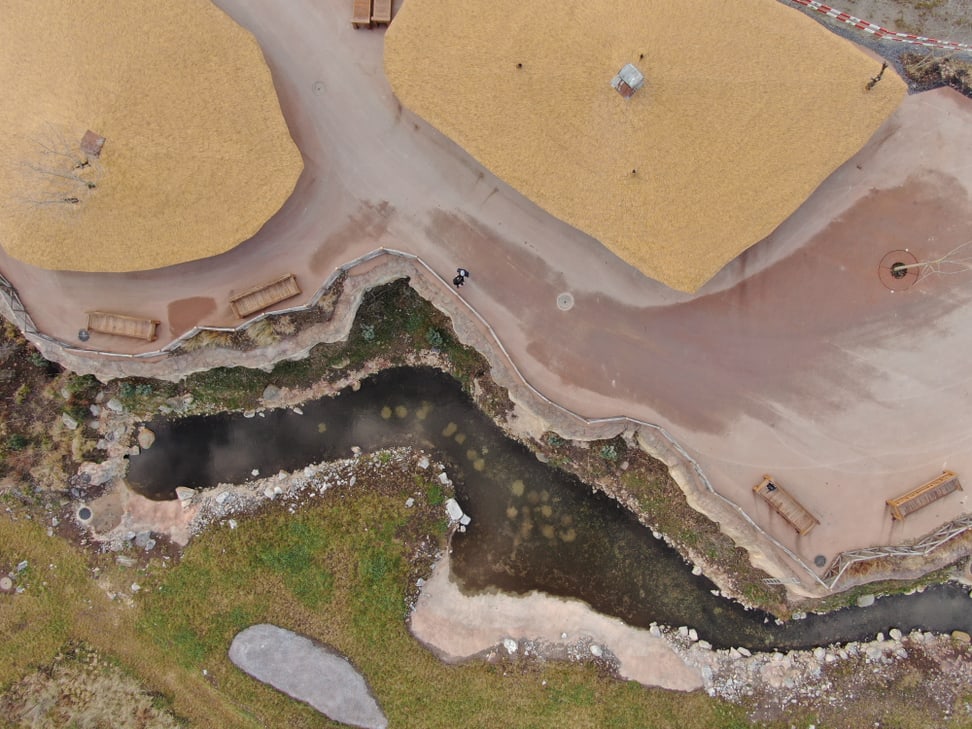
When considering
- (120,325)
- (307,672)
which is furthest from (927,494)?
(120,325)

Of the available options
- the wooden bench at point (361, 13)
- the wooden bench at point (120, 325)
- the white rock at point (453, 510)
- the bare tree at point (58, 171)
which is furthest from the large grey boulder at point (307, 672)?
the wooden bench at point (361, 13)

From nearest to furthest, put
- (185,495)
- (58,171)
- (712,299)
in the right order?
(58,171) → (712,299) → (185,495)

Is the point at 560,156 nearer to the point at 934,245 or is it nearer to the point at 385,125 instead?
the point at 385,125

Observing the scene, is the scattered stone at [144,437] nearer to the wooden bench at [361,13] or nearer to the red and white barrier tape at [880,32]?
the wooden bench at [361,13]

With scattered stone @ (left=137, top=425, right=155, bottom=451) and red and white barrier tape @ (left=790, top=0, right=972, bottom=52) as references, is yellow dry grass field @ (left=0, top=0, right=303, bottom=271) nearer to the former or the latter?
scattered stone @ (left=137, top=425, right=155, bottom=451)

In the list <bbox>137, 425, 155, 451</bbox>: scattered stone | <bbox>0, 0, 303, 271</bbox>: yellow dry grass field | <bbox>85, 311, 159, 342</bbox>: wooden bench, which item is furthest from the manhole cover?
<bbox>137, 425, 155, 451</bbox>: scattered stone

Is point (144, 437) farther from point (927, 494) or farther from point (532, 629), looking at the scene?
point (927, 494)

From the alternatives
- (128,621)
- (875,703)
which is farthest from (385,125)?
(875,703)

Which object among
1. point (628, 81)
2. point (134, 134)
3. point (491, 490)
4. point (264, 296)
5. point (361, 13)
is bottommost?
point (491, 490)
